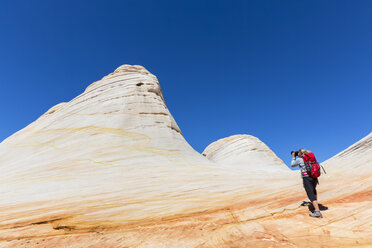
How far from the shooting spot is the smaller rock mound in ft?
90.9

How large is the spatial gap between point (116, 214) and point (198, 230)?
2.10 metres

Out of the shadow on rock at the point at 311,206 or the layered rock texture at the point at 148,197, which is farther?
the shadow on rock at the point at 311,206

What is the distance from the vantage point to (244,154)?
1161 inches

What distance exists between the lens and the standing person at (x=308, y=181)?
137 inches

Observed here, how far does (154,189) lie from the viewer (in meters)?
5.96

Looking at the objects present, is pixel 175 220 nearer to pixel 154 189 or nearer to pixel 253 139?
pixel 154 189

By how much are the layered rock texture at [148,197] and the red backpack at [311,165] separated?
0.71m

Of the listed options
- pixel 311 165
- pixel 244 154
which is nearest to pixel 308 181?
pixel 311 165

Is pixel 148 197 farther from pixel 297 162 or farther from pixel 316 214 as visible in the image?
pixel 297 162

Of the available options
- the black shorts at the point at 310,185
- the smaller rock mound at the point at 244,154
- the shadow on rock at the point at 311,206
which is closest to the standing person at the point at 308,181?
the black shorts at the point at 310,185

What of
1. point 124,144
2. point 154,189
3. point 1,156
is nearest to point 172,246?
point 154,189

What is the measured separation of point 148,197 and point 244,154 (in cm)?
2661

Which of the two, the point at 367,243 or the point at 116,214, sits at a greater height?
the point at 116,214

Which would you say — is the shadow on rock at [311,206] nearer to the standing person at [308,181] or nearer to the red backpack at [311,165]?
the standing person at [308,181]
